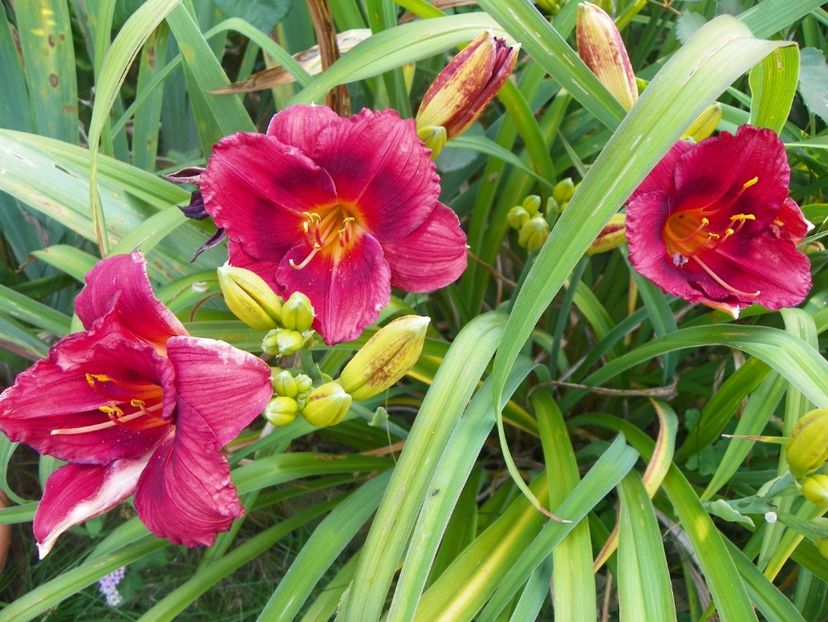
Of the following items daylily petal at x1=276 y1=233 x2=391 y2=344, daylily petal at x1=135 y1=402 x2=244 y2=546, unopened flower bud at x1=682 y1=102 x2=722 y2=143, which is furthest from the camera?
unopened flower bud at x1=682 y1=102 x2=722 y2=143

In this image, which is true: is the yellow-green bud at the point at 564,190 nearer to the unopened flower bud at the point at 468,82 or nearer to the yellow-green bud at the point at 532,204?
the yellow-green bud at the point at 532,204

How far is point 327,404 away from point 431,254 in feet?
0.65

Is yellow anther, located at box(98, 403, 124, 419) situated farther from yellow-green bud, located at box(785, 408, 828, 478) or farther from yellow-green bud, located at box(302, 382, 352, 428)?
yellow-green bud, located at box(785, 408, 828, 478)

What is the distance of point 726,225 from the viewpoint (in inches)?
32.4

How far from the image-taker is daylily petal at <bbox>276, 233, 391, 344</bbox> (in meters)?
0.71

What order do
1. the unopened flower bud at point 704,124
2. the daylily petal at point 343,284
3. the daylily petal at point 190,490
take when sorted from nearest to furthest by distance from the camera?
the daylily petal at point 190,490
the daylily petal at point 343,284
the unopened flower bud at point 704,124

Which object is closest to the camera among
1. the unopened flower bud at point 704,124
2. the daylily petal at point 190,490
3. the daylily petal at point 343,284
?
the daylily petal at point 190,490

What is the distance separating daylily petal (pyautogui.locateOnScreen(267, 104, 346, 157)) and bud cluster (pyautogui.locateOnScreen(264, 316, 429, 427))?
0.70 ft

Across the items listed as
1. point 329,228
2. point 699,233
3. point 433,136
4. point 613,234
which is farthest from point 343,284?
point 699,233

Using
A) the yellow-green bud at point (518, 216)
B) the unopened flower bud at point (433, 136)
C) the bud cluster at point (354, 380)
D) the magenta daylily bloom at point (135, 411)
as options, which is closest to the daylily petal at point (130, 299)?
the magenta daylily bloom at point (135, 411)

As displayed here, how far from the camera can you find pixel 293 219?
79 cm

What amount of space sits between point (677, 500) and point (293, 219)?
545mm

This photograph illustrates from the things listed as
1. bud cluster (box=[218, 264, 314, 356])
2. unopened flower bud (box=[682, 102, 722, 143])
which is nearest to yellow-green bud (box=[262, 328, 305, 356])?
bud cluster (box=[218, 264, 314, 356])

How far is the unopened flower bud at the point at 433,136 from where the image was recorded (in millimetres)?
791
